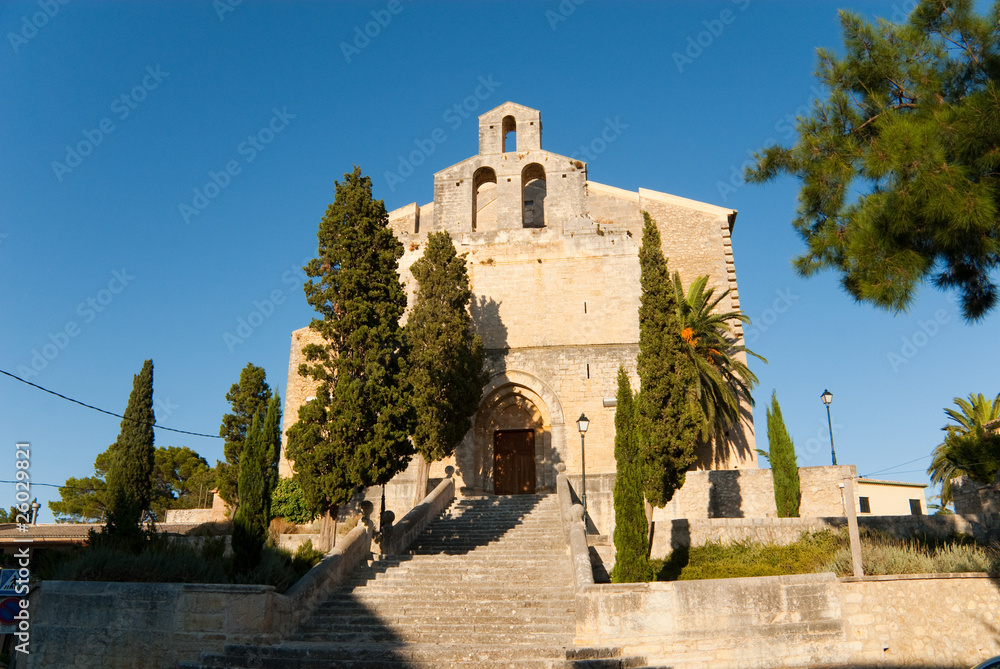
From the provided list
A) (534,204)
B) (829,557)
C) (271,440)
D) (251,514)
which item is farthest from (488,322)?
(251,514)

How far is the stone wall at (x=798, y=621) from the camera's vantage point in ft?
29.9

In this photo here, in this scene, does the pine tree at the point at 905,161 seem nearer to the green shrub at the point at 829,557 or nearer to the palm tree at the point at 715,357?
the green shrub at the point at 829,557

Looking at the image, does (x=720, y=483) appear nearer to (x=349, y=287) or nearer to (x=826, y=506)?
(x=826, y=506)

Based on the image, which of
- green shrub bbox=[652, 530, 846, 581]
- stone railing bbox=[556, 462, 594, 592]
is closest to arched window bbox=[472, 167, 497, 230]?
stone railing bbox=[556, 462, 594, 592]

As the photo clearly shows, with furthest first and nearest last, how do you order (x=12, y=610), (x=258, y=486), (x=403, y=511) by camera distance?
(x=403, y=511) → (x=258, y=486) → (x=12, y=610)

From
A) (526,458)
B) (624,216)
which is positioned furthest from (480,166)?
(526,458)

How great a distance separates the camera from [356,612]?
10.9 meters

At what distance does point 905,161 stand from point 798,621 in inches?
222

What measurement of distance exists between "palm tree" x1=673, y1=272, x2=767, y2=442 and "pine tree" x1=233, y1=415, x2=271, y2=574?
39.1ft

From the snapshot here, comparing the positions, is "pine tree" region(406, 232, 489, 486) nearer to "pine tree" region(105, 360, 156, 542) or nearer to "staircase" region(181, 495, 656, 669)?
"staircase" region(181, 495, 656, 669)

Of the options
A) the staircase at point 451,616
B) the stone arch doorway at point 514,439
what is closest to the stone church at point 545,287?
the stone arch doorway at point 514,439

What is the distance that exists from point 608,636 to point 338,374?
691 cm

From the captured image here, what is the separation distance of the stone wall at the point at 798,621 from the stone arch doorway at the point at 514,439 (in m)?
11.4

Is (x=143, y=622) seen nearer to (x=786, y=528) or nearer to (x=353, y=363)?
(x=353, y=363)
